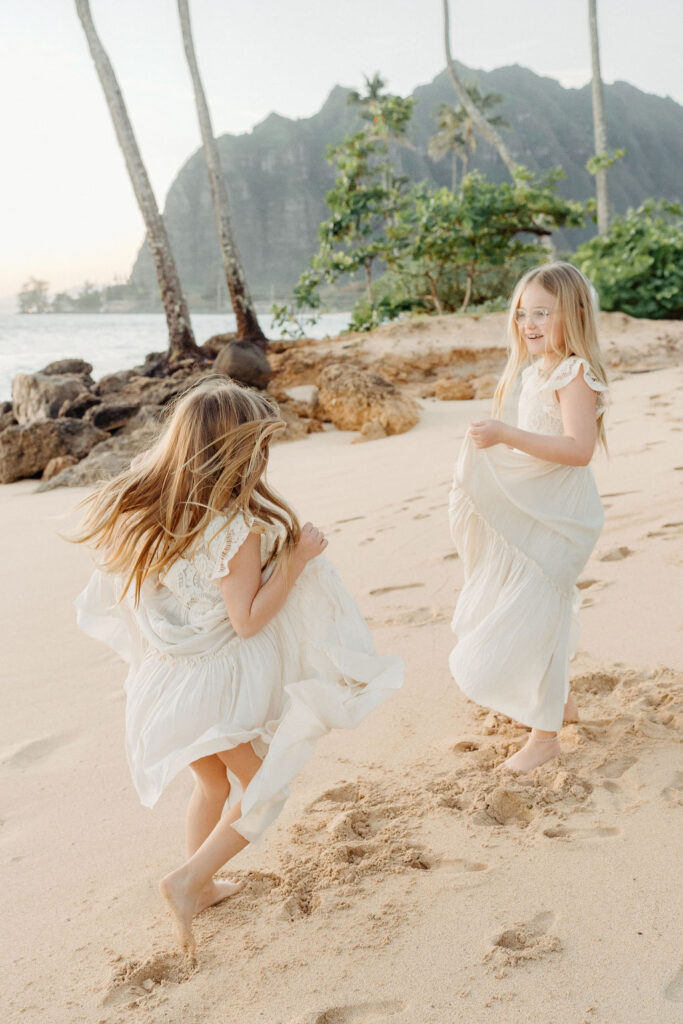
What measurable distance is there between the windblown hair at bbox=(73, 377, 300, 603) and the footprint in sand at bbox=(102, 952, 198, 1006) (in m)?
0.79

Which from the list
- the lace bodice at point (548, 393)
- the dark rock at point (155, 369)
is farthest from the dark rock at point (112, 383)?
the lace bodice at point (548, 393)

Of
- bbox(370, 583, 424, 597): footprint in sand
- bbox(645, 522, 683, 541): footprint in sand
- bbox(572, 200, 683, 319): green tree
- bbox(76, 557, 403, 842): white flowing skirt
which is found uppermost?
bbox(572, 200, 683, 319): green tree

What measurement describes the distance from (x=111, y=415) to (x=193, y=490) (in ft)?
25.7

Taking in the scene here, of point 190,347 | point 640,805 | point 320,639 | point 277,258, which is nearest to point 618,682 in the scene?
point 640,805

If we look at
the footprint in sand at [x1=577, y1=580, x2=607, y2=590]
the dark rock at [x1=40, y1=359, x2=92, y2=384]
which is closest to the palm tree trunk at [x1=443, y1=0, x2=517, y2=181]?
the dark rock at [x1=40, y1=359, x2=92, y2=384]

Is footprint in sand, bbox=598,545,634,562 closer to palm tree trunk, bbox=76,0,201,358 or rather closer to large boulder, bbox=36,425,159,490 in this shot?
large boulder, bbox=36,425,159,490

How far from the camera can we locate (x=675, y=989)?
1396 mm

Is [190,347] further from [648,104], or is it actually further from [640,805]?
[648,104]

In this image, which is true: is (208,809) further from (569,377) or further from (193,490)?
(569,377)

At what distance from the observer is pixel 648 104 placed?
399 ft

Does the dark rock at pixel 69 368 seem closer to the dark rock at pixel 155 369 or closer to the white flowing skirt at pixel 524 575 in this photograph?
the dark rock at pixel 155 369

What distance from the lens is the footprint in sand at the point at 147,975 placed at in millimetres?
1572

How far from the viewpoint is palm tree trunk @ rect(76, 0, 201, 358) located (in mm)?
11312

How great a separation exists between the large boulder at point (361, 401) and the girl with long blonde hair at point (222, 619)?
618 cm
